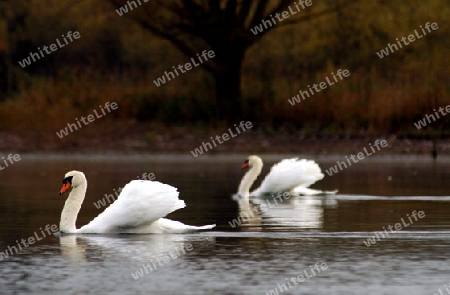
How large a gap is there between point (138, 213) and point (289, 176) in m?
8.59

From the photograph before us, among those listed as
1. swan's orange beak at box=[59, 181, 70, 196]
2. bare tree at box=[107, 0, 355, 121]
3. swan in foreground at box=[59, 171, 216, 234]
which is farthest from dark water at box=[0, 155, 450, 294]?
bare tree at box=[107, 0, 355, 121]

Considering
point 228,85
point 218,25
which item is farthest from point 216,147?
point 218,25

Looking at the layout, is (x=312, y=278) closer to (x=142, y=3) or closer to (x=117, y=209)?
(x=117, y=209)

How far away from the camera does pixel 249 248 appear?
16000mm

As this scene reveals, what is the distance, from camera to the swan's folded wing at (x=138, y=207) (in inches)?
679

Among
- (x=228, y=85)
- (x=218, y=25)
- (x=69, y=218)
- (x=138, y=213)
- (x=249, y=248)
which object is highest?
(x=218, y=25)

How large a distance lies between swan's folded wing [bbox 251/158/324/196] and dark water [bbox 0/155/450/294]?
1.14ft

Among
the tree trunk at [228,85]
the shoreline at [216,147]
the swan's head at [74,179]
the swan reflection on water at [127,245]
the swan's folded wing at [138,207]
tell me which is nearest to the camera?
the swan reflection on water at [127,245]

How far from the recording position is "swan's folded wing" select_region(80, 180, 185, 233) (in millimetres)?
17234

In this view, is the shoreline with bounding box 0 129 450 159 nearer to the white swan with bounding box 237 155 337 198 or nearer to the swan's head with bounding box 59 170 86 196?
the white swan with bounding box 237 155 337 198

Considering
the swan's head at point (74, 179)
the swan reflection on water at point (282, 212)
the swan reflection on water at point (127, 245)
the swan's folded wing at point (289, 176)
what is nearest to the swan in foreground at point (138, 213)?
the swan reflection on water at point (127, 245)

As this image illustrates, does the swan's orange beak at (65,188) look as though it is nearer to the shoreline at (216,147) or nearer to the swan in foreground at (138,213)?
the swan in foreground at (138,213)

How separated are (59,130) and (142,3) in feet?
15.5

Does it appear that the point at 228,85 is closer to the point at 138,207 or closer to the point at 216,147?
the point at 216,147
